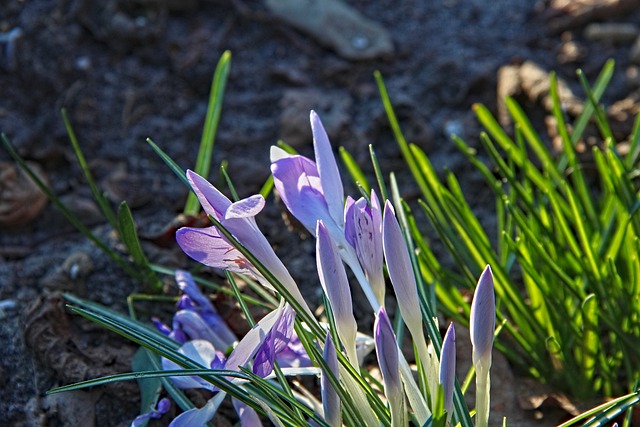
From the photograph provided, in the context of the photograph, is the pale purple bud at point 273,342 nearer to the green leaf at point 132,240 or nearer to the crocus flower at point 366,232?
the crocus flower at point 366,232

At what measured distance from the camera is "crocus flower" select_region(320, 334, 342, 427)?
3.50 feet

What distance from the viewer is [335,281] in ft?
3.59

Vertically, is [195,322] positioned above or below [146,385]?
above

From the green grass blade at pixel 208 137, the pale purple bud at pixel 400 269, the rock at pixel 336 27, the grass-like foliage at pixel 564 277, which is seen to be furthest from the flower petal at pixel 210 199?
the rock at pixel 336 27

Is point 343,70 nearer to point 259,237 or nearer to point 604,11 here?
point 604,11

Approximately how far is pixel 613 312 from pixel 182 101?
1.52m

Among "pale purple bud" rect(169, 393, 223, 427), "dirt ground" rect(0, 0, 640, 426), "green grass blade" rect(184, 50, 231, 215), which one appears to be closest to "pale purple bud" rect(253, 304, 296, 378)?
"pale purple bud" rect(169, 393, 223, 427)

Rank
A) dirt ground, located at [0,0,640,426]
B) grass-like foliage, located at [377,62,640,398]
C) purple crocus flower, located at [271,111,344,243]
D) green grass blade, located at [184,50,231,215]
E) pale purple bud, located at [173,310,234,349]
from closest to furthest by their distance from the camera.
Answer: purple crocus flower, located at [271,111,344,243] → pale purple bud, located at [173,310,234,349] → grass-like foliage, located at [377,62,640,398] → green grass blade, located at [184,50,231,215] → dirt ground, located at [0,0,640,426]

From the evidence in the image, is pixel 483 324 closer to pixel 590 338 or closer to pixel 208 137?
pixel 590 338

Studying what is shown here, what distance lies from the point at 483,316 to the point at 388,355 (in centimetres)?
14

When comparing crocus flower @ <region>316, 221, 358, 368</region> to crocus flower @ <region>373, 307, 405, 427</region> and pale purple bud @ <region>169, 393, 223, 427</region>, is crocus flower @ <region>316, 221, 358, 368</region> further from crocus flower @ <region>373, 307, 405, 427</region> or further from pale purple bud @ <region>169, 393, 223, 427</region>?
pale purple bud @ <region>169, 393, 223, 427</region>

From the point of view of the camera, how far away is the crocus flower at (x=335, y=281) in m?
1.08

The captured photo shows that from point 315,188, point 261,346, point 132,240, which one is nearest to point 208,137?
point 132,240

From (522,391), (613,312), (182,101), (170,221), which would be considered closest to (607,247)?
(613,312)
